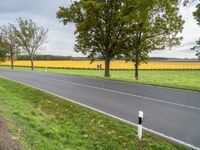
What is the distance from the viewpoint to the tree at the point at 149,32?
29812 mm

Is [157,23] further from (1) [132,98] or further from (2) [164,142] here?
(2) [164,142]

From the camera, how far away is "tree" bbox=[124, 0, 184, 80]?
29.8 metres

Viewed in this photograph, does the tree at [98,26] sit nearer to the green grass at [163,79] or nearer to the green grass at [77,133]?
the green grass at [163,79]

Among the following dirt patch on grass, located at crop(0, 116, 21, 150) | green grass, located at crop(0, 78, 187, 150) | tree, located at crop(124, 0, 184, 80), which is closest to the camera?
dirt patch on grass, located at crop(0, 116, 21, 150)

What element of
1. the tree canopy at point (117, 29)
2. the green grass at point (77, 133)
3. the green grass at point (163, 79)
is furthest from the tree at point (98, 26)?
the green grass at point (77, 133)

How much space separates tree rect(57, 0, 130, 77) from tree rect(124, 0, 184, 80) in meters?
1.23

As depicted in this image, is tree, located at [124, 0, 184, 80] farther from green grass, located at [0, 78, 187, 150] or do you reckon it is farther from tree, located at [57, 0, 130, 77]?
green grass, located at [0, 78, 187, 150]

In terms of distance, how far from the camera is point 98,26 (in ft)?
111

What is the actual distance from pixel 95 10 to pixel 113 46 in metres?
4.74

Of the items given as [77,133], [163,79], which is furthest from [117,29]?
[77,133]

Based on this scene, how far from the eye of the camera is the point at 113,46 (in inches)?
1350

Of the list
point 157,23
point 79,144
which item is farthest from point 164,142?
point 157,23

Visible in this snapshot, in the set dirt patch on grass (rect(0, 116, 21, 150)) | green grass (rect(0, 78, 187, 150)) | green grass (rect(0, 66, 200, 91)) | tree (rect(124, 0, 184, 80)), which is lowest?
green grass (rect(0, 66, 200, 91))

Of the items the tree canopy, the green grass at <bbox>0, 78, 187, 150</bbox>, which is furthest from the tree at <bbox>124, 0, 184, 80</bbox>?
the green grass at <bbox>0, 78, 187, 150</bbox>
